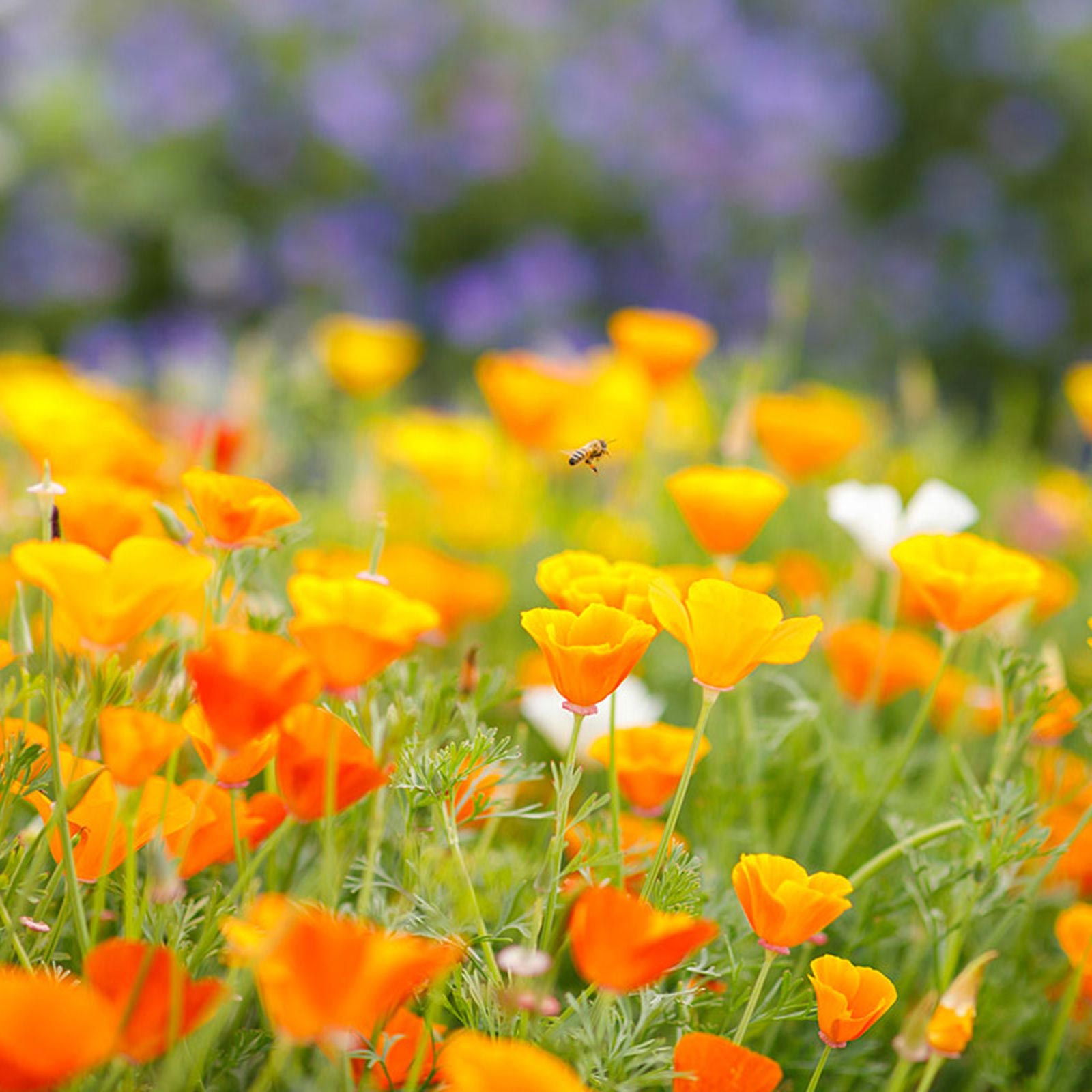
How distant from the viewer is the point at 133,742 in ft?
1.70

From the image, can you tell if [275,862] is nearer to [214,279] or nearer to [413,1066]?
[413,1066]

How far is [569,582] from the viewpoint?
0.68m

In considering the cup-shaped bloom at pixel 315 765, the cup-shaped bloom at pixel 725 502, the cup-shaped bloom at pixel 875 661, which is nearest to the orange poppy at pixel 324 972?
the cup-shaped bloom at pixel 315 765

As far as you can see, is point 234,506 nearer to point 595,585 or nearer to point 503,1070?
point 595,585

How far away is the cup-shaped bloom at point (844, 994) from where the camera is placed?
61 centimetres

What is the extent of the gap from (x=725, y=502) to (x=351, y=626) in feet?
1.26

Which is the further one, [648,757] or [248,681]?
[648,757]

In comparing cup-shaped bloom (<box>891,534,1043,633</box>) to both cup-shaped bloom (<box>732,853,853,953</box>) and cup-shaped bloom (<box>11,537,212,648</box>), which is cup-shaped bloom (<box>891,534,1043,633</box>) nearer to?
cup-shaped bloom (<box>732,853,853,953</box>)

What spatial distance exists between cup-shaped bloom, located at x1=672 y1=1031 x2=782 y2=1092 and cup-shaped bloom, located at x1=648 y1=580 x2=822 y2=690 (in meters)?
0.17

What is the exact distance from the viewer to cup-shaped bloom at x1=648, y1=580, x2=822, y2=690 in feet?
2.07

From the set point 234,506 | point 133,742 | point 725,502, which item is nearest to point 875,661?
point 725,502

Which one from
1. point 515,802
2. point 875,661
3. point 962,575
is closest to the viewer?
point 962,575

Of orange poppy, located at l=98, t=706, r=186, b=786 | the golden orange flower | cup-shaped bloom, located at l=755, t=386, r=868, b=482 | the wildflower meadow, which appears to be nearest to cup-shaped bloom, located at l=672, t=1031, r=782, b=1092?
the wildflower meadow

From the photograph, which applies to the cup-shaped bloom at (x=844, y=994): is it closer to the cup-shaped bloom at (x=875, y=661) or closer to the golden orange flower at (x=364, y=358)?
the cup-shaped bloom at (x=875, y=661)
